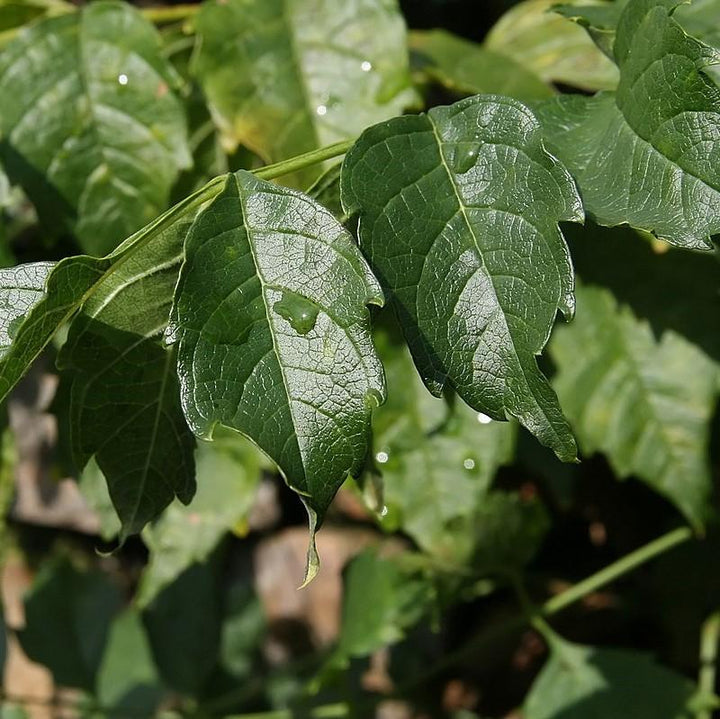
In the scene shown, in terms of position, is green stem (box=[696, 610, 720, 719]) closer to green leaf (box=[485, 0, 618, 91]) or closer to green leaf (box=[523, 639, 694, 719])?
green leaf (box=[523, 639, 694, 719])

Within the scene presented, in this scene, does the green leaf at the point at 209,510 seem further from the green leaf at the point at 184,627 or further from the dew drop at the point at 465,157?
the dew drop at the point at 465,157

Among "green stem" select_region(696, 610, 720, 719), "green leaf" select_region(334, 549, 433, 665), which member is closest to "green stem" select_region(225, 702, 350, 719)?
"green leaf" select_region(334, 549, 433, 665)

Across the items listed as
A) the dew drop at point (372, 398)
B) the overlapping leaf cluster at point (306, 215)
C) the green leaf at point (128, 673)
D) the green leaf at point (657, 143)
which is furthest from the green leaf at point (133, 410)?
the green leaf at point (128, 673)

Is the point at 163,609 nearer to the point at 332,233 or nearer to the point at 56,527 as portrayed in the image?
the point at 56,527

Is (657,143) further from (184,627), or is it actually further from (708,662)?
(184,627)

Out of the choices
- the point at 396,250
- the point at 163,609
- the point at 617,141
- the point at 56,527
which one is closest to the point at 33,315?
the point at 396,250

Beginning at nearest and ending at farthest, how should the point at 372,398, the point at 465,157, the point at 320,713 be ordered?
1. the point at 372,398
2. the point at 465,157
3. the point at 320,713

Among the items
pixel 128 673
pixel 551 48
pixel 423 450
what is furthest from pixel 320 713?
pixel 551 48
